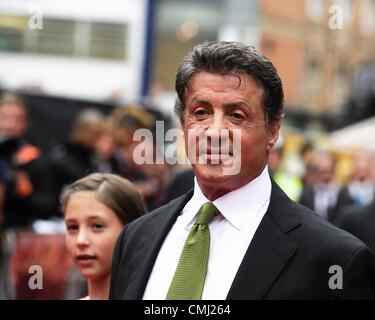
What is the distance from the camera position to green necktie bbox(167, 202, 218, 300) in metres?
2.94

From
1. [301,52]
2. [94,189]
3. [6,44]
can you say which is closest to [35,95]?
[94,189]

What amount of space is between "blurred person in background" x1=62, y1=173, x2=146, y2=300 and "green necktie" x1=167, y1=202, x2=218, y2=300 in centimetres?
110

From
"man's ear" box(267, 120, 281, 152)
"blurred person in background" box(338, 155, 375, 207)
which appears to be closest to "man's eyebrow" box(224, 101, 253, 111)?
"man's ear" box(267, 120, 281, 152)

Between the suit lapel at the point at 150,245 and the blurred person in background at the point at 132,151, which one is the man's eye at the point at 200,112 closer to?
the suit lapel at the point at 150,245

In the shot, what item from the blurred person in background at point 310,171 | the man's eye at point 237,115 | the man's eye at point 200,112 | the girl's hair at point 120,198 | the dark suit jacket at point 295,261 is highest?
the blurred person in background at point 310,171

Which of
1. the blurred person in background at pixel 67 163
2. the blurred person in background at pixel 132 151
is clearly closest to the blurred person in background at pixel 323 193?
the blurred person in background at pixel 132 151

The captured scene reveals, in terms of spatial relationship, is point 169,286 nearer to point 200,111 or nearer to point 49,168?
point 200,111

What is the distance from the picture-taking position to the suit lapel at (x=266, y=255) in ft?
9.40

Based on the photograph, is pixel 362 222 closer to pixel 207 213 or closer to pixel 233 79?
pixel 207 213

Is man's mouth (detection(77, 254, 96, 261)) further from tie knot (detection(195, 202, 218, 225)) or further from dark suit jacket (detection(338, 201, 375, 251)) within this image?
dark suit jacket (detection(338, 201, 375, 251))

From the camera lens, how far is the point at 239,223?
119 inches

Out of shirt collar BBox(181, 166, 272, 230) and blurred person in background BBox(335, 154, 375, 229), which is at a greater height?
blurred person in background BBox(335, 154, 375, 229)

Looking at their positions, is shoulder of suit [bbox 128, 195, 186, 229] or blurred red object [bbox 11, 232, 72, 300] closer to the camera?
shoulder of suit [bbox 128, 195, 186, 229]

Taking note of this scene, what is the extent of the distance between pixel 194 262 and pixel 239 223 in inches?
6.9
